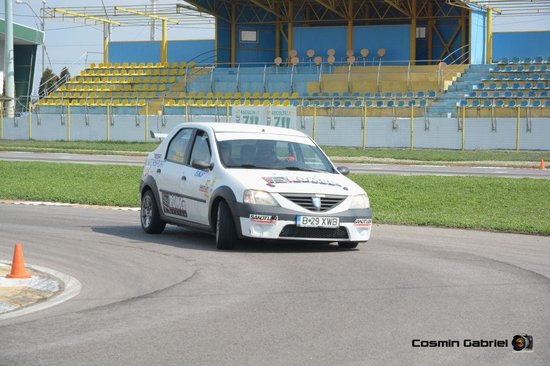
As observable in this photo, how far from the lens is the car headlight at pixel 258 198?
13.0 metres

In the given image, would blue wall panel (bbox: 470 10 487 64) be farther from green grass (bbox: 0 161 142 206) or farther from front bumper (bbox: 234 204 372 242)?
front bumper (bbox: 234 204 372 242)

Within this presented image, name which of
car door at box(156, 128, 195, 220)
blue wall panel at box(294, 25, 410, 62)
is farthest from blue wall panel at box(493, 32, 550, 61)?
car door at box(156, 128, 195, 220)

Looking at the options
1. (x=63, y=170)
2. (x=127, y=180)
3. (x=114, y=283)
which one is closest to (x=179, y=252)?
(x=114, y=283)

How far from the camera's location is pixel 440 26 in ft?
186

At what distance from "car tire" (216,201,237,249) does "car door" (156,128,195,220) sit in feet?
3.88

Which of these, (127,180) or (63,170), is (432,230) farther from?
(63,170)

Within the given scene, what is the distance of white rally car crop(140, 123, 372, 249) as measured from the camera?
1299 cm

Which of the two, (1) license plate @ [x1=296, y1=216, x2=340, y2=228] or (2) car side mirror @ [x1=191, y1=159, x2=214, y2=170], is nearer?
(1) license plate @ [x1=296, y1=216, x2=340, y2=228]

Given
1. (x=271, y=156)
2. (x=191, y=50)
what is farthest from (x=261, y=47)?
(x=271, y=156)

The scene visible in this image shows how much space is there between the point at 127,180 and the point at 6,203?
5082 mm

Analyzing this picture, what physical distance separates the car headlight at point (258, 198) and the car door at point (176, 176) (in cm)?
158

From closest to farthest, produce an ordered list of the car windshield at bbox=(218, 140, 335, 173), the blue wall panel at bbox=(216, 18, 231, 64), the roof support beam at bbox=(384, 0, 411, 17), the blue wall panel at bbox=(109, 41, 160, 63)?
the car windshield at bbox=(218, 140, 335, 173)
the roof support beam at bbox=(384, 0, 411, 17)
the blue wall panel at bbox=(216, 18, 231, 64)
the blue wall panel at bbox=(109, 41, 160, 63)

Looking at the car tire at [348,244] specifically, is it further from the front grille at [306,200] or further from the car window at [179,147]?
the car window at [179,147]

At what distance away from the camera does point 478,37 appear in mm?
53656
